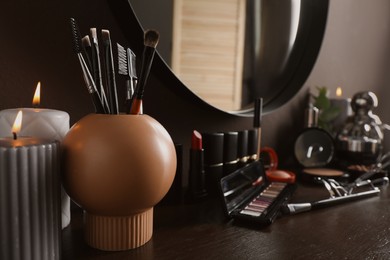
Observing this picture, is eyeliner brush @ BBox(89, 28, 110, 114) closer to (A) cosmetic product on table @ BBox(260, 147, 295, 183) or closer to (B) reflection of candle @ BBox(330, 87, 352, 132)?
(A) cosmetic product on table @ BBox(260, 147, 295, 183)

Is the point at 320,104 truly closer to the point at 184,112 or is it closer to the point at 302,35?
the point at 302,35

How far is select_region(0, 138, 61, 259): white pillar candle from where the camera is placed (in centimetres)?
25

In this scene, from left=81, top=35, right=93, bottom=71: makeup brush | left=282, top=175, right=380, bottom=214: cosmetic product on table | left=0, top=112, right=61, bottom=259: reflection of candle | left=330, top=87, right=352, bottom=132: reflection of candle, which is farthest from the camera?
left=330, top=87, right=352, bottom=132: reflection of candle

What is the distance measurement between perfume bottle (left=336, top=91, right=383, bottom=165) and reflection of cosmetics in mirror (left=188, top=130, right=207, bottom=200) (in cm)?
40

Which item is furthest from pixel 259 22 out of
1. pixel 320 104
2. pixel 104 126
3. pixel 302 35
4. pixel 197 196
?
pixel 104 126

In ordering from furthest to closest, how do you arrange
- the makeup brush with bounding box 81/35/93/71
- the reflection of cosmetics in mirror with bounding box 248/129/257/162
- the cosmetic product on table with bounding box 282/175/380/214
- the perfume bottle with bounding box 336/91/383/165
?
the perfume bottle with bounding box 336/91/383/165 < the reflection of cosmetics in mirror with bounding box 248/129/257/162 < the cosmetic product on table with bounding box 282/175/380/214 < the makeup brush with bounding box 81/35/93/71

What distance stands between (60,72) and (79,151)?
0.62ft

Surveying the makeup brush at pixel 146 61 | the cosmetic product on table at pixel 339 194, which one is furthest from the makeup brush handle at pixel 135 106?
the cosmetic product on table at pixel 339 194

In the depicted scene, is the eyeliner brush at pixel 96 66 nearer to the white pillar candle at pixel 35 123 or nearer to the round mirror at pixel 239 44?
the white pillar candle at pixel 35 123

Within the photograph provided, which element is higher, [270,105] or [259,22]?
[259,22]

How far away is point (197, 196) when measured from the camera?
509 mm

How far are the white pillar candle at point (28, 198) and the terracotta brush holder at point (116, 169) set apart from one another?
22 mm

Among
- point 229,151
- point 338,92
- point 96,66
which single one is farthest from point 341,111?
point 96,66

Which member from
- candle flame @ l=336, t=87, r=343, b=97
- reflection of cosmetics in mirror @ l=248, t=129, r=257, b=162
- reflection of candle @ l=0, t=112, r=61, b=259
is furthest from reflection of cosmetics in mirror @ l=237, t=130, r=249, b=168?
candle flame @ l=336, t=87, r=343, b=97
